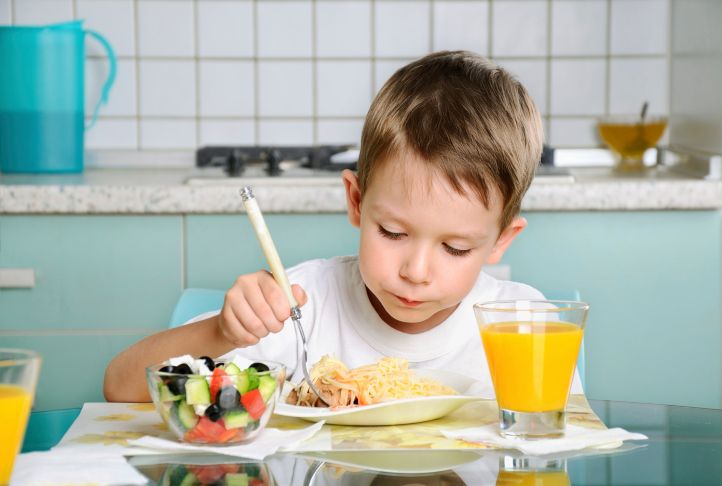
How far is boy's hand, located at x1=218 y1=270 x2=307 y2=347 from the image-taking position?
1.01 metres

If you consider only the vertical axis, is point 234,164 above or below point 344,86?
below

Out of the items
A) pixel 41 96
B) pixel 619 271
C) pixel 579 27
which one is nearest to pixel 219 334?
pixel 619 271

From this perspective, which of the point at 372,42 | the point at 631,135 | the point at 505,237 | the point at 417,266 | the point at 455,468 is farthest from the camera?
the point at 372,42

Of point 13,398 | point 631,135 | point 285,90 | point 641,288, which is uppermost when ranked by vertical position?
point 285,90

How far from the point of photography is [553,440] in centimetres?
85

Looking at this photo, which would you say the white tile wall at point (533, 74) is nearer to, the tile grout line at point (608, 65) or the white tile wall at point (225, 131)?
the tile grout line at point (608, 65)

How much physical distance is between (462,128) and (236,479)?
0.61 m

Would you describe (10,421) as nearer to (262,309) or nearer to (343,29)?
(262,309)

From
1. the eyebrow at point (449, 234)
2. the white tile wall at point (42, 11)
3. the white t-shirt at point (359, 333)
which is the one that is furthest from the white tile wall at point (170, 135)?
the eyebrow at point (449, 234)

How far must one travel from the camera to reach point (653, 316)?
2039mm

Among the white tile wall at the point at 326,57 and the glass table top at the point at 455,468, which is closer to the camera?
the glass table top at the point at 455,468

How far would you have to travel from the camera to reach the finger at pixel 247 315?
3.41 feet

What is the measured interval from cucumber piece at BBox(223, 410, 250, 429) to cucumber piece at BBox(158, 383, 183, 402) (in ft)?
0.13

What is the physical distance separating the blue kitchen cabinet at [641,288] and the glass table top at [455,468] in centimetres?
115
